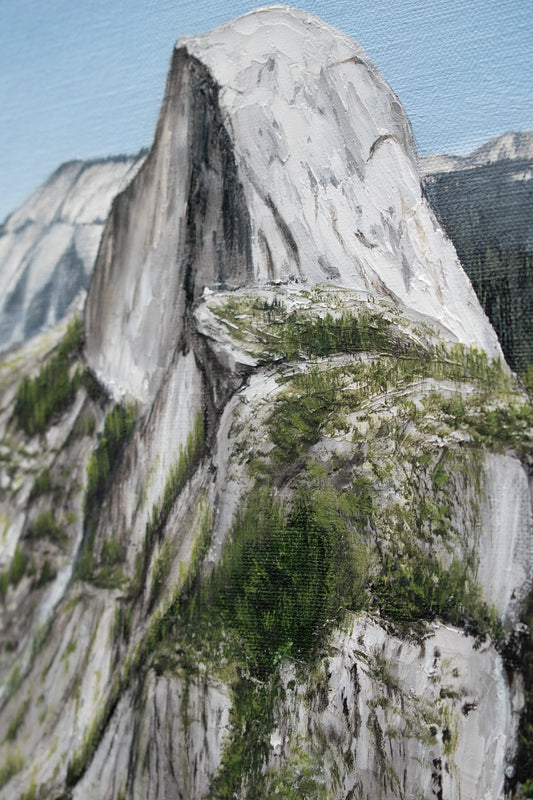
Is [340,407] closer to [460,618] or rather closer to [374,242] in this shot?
[374,242]

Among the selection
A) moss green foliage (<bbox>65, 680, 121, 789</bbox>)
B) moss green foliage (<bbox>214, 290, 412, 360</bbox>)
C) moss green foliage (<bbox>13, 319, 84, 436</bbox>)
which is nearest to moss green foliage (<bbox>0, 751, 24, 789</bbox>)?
moss green foliage (<bbox>65, 680, 121, 789</bbox>)

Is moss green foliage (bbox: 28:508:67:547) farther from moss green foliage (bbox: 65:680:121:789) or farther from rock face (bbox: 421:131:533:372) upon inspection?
rock face (bbox: 421:131:533:372)

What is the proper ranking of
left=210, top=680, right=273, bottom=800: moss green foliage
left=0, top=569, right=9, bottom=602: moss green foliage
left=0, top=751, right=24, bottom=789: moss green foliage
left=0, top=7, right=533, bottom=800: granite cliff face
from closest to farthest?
left=0, top=7, right=533, bottom=800: granite cliff face → left=210, top=680, right=273, bottom=800: moss green foliage → left=0, top=751, right=24, bottom=789: moss green foliage → left=0, top=569, right=9, bottom=602: moss green foliage

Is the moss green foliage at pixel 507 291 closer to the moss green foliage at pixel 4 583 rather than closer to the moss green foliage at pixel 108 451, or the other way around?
the moss green foliage at pixel 108 451

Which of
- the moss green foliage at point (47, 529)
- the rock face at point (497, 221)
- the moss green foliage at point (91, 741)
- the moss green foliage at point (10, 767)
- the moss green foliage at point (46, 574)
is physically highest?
the rock face at point (497, 221)

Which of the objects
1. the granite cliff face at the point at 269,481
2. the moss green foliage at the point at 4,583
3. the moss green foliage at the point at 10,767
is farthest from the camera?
the moss green foliage at the point at 4,583

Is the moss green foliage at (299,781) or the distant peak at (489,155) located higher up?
the distant peak at (489,155)

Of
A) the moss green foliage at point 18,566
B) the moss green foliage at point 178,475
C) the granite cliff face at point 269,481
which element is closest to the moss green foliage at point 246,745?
the granite cliff face at point 269,481
